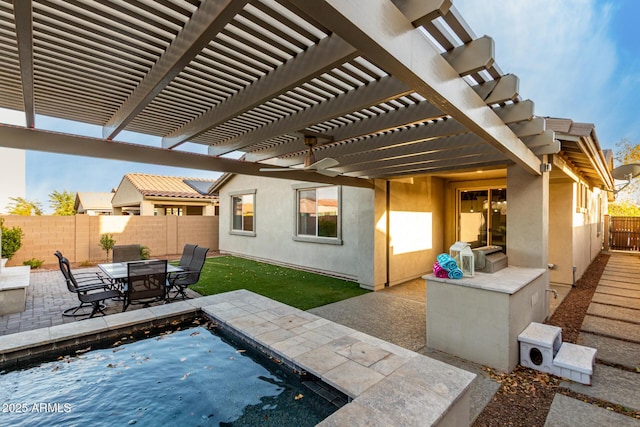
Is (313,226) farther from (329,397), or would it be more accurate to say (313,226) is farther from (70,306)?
(329,397)

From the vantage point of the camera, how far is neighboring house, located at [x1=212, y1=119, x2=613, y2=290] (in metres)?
5.66

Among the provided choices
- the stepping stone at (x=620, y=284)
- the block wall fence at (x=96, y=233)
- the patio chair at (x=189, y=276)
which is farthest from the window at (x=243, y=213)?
the stepping stone at (x=620, y=284)

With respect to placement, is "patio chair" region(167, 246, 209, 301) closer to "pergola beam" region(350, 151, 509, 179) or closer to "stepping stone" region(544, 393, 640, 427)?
"pergola beam" region(350, 151, 509, 179)

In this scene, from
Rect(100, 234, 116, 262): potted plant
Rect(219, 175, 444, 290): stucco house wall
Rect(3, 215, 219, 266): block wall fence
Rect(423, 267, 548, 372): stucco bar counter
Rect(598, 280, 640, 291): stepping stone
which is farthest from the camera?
Rect(100, 234, 116, 262): potted plant

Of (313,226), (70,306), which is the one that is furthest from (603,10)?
(70,306)

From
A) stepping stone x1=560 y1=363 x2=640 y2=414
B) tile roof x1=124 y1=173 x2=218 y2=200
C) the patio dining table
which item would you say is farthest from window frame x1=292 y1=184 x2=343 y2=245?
tile roof x1=124 y1=173 x2=218 y2=200

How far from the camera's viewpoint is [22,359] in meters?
3.62

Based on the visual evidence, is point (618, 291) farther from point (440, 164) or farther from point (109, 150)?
point (109, 150)

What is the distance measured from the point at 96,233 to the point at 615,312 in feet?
52.6

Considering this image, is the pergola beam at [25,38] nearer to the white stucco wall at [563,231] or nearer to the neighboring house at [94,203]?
the white stucco wall at [563,231]

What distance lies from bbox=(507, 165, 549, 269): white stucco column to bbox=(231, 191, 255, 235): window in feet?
31.1

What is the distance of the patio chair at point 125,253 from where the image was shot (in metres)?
8.20

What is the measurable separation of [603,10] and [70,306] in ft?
462

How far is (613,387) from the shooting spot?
3545 mm
